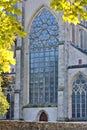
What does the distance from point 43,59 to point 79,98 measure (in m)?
5.13

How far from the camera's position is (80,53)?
3422 centimetres

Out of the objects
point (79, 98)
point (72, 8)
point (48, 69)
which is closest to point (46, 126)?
Answer: point (72, 8)

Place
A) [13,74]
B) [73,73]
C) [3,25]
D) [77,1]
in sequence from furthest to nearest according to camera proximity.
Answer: [13,74], [73,73], [3,25], [77,1]

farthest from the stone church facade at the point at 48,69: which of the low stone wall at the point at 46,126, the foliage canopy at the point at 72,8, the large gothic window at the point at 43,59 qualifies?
the foliage canopy at the point at 72,8

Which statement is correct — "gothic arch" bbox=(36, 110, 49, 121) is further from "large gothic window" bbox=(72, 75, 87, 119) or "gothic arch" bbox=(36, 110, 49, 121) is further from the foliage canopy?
the foliage canopy

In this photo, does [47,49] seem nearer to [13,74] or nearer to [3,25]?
[13,74]

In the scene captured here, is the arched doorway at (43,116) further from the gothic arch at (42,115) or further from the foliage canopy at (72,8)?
the foliage canopy at (72,8)

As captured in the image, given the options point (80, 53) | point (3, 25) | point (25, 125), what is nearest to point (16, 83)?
point (80, 53)

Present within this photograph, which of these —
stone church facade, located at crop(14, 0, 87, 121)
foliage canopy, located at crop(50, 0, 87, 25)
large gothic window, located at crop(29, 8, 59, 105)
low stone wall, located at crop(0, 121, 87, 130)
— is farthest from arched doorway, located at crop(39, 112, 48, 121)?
foliage canopy, located at crop(50, 0, 87, 25)

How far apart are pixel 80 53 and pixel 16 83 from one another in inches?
263

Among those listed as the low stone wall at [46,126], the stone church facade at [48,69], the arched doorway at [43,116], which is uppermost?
the stone church facade at [48,69]

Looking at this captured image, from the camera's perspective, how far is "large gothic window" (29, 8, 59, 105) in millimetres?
34719

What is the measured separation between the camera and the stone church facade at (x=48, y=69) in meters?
33.4

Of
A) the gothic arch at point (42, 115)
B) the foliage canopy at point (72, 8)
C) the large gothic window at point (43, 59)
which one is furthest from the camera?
the large gothic window at point (43, 59)
